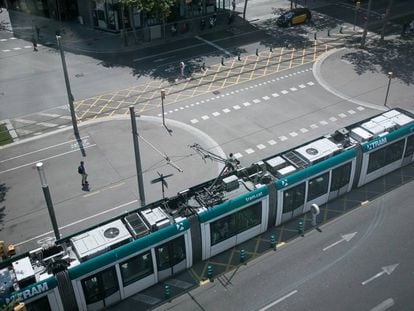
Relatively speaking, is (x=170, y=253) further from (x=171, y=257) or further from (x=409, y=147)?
(x=409, y=147)

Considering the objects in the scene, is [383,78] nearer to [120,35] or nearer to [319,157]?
[319,157]

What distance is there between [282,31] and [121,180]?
100 ft

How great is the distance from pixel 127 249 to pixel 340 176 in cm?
1270

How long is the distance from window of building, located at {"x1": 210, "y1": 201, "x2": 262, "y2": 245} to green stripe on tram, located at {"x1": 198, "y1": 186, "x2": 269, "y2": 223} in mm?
448

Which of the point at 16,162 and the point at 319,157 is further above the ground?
the point at 319,157

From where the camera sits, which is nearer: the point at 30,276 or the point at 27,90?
the point at 30,276

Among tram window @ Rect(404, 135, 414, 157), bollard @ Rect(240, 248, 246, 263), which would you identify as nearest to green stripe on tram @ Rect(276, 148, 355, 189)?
bollard @ Rect(240, 248, 246, 263)

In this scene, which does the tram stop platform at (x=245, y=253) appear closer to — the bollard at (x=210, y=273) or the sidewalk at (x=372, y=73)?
the bollard at (x=210, y=273)

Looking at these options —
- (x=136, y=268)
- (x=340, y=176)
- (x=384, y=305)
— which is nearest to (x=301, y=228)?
(x=340, y=176)

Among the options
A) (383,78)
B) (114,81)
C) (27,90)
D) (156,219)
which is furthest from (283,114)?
(27,90)

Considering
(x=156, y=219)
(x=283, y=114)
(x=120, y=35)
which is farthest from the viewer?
(x=120, y=35)

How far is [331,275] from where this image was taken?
72.4 ft

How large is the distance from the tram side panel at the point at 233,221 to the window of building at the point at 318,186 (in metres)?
2.94

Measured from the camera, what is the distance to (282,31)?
51.8m
